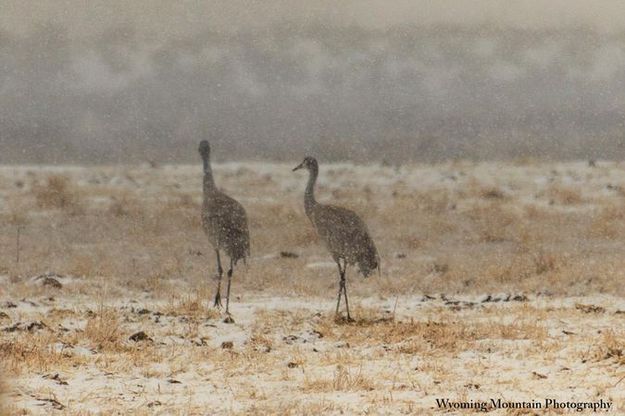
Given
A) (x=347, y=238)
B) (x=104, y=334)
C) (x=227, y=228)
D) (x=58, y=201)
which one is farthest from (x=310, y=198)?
(x=58, y=201)

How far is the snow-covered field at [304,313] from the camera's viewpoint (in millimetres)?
8125

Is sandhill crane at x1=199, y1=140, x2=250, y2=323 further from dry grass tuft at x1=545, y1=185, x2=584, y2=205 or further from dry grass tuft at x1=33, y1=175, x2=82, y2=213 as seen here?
dry grass tuft at x1=545, y1=185, x2=584, y2=205

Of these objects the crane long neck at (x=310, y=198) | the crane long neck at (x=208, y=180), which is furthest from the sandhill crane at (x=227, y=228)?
the crane long neck at (x=310, y=198)

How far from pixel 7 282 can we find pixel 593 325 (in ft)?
31.9

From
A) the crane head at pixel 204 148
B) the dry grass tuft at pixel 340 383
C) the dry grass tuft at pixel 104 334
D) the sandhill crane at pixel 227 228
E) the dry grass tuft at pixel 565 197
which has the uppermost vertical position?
the crane head at pixel 204 148

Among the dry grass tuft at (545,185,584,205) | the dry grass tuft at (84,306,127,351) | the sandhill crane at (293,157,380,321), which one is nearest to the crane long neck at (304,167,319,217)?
the sandhill crane at (293,157,380,321)

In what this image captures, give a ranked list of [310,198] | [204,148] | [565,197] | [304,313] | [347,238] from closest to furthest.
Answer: [347,238] → [304,313] → [310,198] → [204,148] → [565,197]

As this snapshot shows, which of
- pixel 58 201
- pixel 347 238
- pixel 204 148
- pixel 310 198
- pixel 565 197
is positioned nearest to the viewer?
pixel 347 238

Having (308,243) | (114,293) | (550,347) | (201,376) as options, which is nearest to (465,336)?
(550,347)

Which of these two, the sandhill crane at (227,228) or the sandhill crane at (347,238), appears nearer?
the sandhill crane at (347,238)

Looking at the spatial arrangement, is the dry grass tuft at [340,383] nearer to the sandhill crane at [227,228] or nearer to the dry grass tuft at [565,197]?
the sandhill crane at [227,228]

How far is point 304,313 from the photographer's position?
12961mm

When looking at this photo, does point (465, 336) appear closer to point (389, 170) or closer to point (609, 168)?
point (609, 168)

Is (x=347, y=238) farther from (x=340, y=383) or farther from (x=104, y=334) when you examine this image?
(x=340, y=383)
